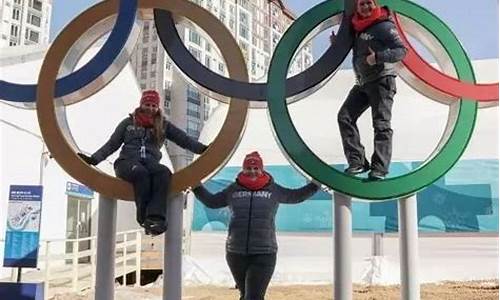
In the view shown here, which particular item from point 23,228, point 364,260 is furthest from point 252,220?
point 364,260

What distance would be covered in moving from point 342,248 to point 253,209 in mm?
537

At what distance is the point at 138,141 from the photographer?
122 inches

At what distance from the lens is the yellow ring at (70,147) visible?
9.92 feet

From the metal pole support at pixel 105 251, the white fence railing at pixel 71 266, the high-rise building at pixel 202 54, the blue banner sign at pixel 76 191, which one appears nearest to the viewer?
the metal pole support at pixel 105 251

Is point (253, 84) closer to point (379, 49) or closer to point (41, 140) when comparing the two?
point (379, 49)

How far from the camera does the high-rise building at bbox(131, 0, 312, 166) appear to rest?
12.3 ft

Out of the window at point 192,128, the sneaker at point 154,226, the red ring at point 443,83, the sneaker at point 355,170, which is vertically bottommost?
the sneaker at point 154,226

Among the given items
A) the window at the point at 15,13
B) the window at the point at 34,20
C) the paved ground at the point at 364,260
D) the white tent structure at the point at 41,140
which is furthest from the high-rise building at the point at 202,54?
the window at the point at 34,20

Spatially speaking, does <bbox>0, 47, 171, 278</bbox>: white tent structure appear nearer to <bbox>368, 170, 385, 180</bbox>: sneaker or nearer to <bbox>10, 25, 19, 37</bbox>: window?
<bbox>368, 170, 385, 180</bbox>: sneaker

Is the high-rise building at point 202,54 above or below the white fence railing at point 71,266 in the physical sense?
above

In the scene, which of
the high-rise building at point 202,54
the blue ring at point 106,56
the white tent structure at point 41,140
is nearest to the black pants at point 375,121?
the high-rise building at point 202,54

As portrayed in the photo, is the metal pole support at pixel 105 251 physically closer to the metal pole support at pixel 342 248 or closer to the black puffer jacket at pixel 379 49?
the metal pole support at pixel 342 248

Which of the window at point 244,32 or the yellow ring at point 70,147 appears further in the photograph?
the window at point 244,32

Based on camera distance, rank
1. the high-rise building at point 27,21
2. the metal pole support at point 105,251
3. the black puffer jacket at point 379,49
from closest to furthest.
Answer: the black puffer jacket at point 379,49 < the metal pole support at point 105,251 < the high-rise building at point 27,21
